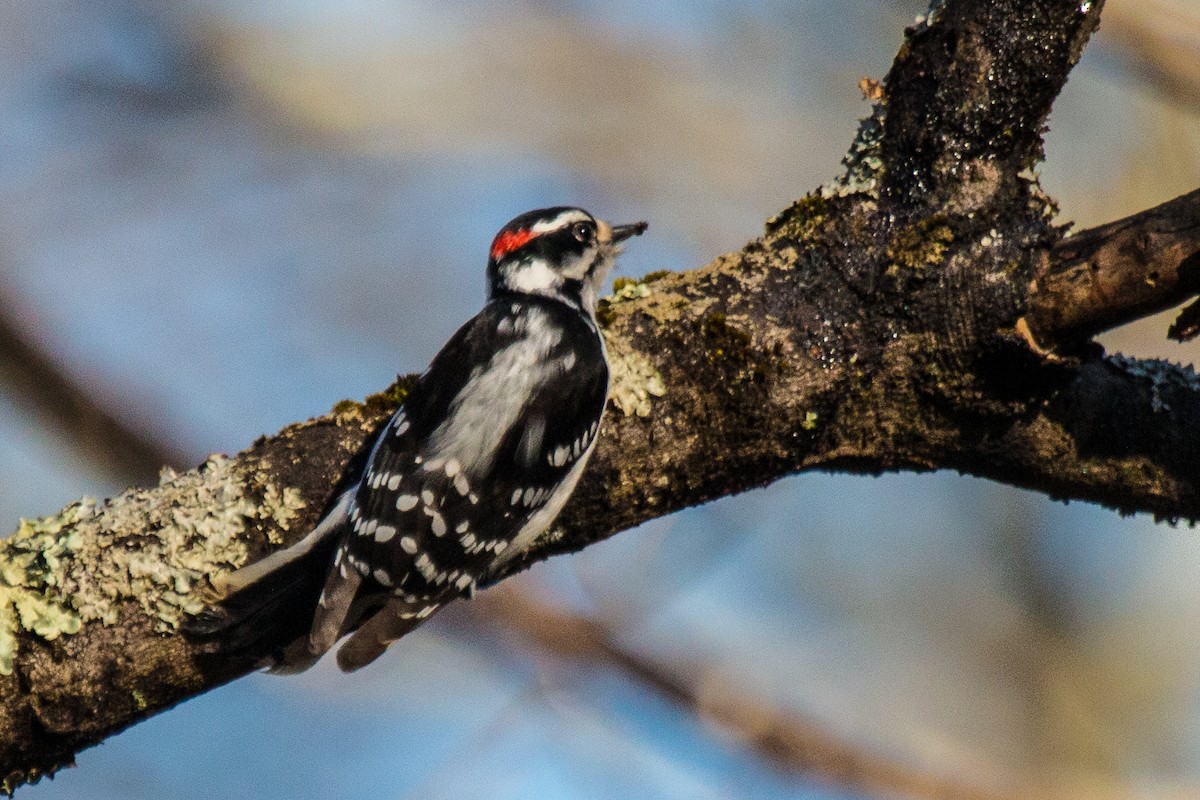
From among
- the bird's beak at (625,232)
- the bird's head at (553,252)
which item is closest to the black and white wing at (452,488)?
the bird's head at (553,252)

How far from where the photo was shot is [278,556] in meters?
2.63

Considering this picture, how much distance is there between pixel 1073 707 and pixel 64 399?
16.9ft

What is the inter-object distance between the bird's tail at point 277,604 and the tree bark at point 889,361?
1.7 inches

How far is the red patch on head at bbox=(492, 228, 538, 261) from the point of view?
3688 mm

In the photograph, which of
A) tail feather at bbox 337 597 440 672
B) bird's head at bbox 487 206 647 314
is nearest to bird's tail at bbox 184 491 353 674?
tail feather at bbox 337 597 440 672

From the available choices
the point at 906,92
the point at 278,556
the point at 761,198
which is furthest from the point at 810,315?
the point at 761,198

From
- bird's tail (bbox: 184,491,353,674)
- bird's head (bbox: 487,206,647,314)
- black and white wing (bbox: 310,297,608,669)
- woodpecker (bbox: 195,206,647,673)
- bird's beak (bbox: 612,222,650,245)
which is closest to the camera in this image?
bird's tail (bbox: 184,491,353,674)

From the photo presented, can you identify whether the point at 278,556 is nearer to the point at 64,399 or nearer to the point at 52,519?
the point at 52,519

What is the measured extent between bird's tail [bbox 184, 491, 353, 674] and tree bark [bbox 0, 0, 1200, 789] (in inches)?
1.7

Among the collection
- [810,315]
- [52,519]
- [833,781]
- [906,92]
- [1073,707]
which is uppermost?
[1073,707]

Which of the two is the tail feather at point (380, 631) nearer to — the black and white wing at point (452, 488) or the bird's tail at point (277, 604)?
the black and white wing at point (452, 488)

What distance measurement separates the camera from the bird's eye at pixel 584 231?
12.1 ft

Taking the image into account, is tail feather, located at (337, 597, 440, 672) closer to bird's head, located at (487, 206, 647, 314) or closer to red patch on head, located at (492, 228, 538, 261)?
bird's head, located at (487, 206, 647, 314)

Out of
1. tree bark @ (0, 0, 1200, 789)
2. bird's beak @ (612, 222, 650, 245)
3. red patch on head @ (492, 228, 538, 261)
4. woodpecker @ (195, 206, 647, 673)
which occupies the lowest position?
woodpecker @ (195, 206, 647, 673)
